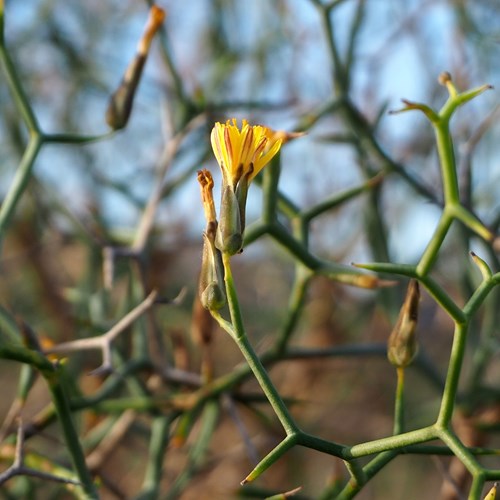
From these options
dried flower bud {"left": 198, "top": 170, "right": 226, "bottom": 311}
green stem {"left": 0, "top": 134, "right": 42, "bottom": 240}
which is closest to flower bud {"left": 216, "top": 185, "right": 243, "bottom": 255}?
dried flower bud {"left": 198, "top": 170, "right": 226, "bottom": 311}

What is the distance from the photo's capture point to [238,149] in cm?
53

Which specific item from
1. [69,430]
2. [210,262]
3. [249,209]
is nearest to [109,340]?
[69,430]

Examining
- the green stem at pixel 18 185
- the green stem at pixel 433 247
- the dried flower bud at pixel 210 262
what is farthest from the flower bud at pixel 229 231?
the green stem at pixel 18 185

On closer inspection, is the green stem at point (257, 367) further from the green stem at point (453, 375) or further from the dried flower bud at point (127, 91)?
the dried flower bud at point (127, 91)

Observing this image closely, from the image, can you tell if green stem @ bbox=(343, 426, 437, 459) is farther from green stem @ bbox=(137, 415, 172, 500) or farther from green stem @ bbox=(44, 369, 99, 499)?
green stem @ bbox=(137, 415, 172, 500)

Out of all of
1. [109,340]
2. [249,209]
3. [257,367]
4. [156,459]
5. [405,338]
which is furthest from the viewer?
[249,209]

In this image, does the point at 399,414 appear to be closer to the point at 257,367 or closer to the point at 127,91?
the point at 257,367

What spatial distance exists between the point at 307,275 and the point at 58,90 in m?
1.35

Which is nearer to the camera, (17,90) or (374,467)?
(374,467)

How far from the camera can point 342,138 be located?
0.97 m

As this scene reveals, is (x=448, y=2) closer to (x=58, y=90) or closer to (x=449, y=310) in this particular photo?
(x=58, y=90)

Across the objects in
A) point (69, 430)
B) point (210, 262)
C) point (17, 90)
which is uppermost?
point (17, 90)

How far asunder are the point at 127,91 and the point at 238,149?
0.99ft

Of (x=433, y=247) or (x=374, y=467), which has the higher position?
(x=433, y=247)
